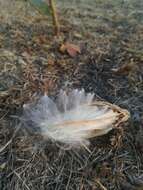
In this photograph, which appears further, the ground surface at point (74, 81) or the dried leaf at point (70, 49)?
the dried leaf at point (70, 49)

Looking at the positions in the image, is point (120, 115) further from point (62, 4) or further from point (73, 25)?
point (62, 4)

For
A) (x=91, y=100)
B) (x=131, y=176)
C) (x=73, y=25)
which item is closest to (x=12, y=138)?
(x=91, y=100)

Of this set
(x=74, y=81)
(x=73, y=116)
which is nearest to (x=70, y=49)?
(x=74, y=81)

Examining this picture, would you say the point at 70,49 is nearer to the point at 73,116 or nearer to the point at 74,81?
the point at 74,81

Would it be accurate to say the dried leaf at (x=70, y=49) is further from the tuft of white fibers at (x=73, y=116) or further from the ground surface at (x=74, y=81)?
the tuft of white fibers at (x=73, y=116)

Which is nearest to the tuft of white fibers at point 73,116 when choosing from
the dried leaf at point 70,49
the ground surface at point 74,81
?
the ground surface at point 74,81
